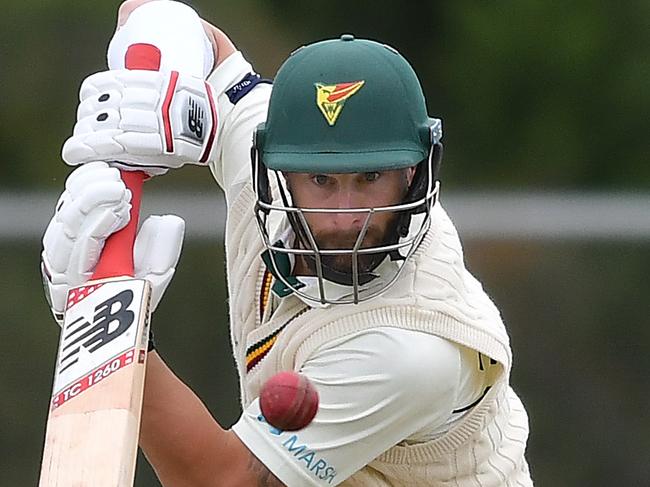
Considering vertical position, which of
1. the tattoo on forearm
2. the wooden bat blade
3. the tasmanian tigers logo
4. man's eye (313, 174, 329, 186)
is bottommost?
Result: the tattoo on forearm

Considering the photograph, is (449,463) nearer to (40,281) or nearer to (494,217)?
(494,217)

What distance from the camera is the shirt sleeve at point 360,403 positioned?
5.50ft

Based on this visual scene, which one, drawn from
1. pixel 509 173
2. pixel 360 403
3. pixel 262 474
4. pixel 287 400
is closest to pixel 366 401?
pixel 360 403

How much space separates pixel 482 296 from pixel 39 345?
1657 mm

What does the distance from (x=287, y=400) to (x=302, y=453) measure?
0.28m

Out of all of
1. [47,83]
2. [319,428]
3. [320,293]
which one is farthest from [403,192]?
[47,83]

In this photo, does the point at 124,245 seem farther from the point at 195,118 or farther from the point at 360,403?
the point at 360,403

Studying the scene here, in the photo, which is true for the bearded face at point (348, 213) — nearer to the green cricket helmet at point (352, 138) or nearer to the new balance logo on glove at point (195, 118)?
the green cricket helmet at point (352, 138)

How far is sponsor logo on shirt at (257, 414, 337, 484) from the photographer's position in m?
1.71

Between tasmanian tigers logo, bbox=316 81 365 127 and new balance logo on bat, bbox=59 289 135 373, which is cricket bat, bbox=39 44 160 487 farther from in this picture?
tasmanian tigers logo, bbox=316 81 365 127

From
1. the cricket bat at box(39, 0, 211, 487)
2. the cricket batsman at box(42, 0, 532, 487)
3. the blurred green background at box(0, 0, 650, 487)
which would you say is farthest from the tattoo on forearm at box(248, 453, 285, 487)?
the blurred green background at box(0, 0, 650, 487)

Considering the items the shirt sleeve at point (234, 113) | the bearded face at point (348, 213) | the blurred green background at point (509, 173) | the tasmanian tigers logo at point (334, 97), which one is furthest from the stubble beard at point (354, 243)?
the blurred green background at point (509, 173)

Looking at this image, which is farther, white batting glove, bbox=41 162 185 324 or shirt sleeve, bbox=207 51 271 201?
shirt sleeve, bbox=207 51 271 201

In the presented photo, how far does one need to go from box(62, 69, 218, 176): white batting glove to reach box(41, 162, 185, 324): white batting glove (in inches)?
1.2
